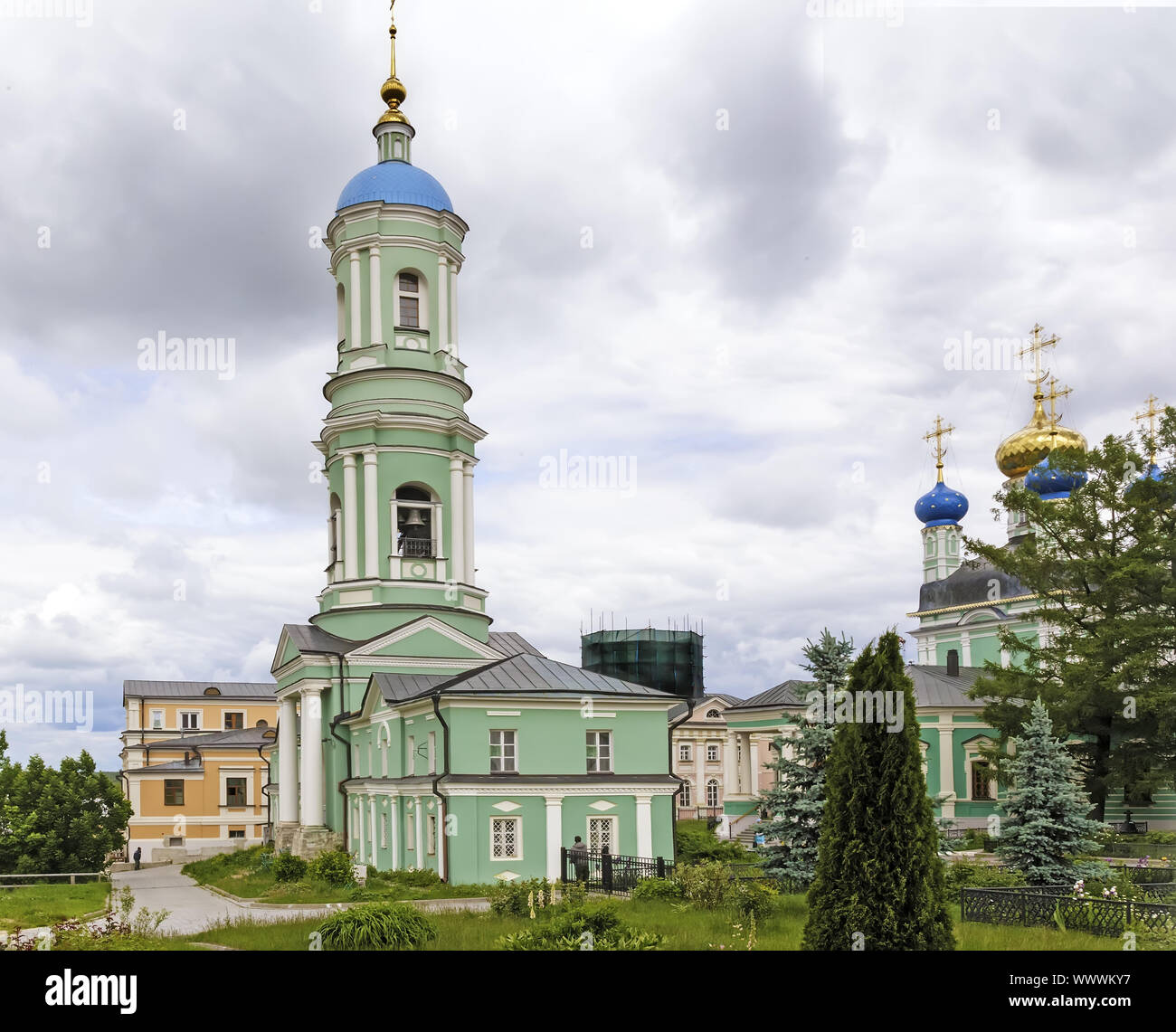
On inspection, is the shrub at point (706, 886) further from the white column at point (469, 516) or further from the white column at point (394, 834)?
the white column at point (469, 516)

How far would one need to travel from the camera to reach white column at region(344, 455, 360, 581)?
33562mm

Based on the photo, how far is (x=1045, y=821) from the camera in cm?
1959

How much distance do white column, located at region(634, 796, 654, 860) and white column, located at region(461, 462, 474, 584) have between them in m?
10.3

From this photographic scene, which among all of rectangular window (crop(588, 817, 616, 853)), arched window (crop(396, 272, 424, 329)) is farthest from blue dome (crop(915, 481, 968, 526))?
rectangular window (crop(588, 817, 616, 853))

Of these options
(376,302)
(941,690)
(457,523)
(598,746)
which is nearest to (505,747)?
(598,746)

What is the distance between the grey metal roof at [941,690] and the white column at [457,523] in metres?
18.4

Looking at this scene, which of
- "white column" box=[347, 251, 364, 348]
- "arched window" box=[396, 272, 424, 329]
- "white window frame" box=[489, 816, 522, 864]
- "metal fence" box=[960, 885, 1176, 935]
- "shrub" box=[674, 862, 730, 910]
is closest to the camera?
"metal fence" box=[960, 885, 1176, 935]

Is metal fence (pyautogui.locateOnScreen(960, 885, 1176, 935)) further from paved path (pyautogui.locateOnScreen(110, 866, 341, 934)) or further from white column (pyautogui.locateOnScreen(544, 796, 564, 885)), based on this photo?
paved path (pyautogui.locateOnScreen(110, 866, 341, 934))

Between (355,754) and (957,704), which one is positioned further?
(957,704)

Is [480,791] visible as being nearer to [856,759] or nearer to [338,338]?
[856,759]

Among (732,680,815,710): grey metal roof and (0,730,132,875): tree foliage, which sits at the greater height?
(732,680,815,710): grey metal roof

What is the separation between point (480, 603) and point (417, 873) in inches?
441
